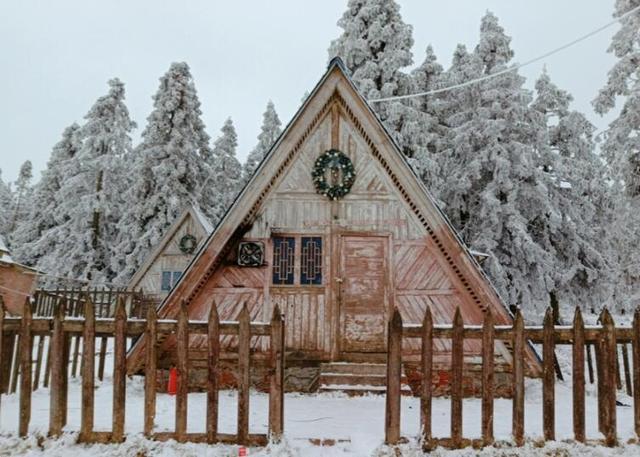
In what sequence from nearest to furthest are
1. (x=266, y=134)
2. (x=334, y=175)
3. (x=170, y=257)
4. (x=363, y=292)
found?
(x=363, y=292)
(x=334, y=175)
(x=170, y=257)
(x=266, y=134)

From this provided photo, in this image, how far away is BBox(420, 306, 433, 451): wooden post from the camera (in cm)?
508

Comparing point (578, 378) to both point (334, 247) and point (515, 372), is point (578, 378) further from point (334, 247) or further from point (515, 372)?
point (334, 247)

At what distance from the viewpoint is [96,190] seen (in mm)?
29172

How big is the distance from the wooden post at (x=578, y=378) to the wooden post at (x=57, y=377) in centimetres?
578

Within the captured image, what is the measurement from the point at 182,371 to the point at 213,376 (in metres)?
0.35

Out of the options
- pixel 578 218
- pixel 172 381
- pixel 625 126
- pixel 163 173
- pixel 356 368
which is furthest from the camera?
pixel 163 173

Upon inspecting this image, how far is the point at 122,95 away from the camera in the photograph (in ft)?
98.5

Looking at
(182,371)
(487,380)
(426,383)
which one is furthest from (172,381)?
(487,380)

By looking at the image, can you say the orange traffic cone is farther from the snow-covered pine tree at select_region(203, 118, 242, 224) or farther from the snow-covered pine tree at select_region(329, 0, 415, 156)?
the snow-covered pine tree at select_region(203, 118, 242, 224)

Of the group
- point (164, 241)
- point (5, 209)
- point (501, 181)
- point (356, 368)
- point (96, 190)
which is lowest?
point (356, 368)

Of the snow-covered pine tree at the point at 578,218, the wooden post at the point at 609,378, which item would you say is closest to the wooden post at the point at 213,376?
the wooden post at the point at 609,378

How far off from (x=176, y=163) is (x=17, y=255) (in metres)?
15.2

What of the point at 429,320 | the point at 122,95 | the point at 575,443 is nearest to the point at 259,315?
the point at 429,320

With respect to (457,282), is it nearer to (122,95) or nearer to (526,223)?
(526,223)
